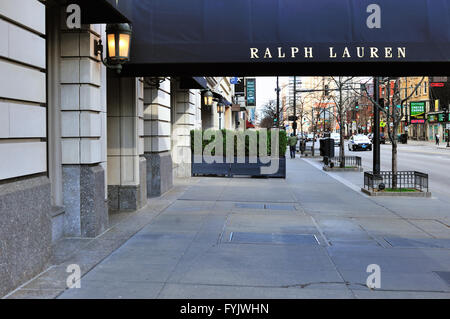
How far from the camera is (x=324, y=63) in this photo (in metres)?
8.56

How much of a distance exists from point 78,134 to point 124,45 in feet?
5.59

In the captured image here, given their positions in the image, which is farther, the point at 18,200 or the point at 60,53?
the point at 60,53

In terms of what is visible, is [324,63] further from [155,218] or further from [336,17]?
[155,218]

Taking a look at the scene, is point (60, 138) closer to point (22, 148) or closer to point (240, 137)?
point (22, 148)

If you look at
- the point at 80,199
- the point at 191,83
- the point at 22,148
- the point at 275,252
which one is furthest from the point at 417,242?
the point at 191,83

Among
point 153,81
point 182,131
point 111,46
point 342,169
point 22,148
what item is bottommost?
point 342,169

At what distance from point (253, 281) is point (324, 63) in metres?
4.77

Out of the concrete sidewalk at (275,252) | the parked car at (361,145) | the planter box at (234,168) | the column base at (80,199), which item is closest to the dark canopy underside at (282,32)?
the column base at (80,199)

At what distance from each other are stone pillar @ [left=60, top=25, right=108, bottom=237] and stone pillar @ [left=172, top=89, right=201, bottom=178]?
393 inches

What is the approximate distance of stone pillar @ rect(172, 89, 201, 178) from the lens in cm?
1783

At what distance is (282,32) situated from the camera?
845 cm

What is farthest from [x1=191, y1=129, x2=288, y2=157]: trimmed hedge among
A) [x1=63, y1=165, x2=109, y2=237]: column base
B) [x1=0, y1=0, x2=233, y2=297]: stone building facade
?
[x1=63, y1=165, x2=109, y2=237]: column base

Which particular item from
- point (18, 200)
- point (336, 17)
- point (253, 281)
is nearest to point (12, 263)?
point (18, 200)

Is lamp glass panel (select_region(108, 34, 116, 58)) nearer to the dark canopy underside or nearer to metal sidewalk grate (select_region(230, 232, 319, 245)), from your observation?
the dark canopy underside
